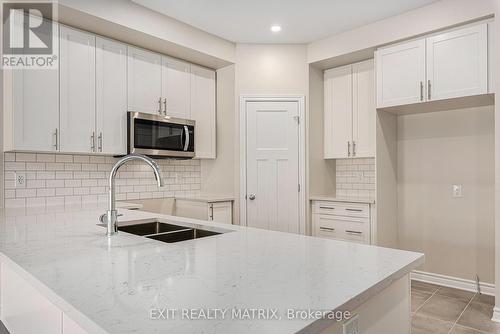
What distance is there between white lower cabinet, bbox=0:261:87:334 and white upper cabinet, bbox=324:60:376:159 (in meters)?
3.35

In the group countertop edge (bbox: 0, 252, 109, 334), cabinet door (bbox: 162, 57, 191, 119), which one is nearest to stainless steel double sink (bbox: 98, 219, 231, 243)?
countertop edge (bbox: 0, 252, 109, 334)

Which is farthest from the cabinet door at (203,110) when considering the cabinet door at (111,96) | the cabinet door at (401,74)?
the cabinet door at (401,74)

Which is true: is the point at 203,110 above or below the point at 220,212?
above

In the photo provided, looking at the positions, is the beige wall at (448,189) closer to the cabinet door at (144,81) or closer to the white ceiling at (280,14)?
the white ceiling at (280,14)

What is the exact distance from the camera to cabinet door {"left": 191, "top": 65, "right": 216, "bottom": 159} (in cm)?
396

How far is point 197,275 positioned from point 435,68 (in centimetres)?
304

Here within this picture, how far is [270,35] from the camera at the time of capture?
12.3 feet

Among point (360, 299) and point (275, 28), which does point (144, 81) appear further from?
point (360, 299)

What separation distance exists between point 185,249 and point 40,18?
259 centimetres

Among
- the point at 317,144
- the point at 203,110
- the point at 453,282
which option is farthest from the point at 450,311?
the point at 203,110

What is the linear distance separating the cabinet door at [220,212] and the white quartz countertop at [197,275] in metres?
2.19

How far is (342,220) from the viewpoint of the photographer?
365 cm

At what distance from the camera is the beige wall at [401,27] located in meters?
2.84

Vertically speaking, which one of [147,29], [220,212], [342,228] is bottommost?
[342,228]
